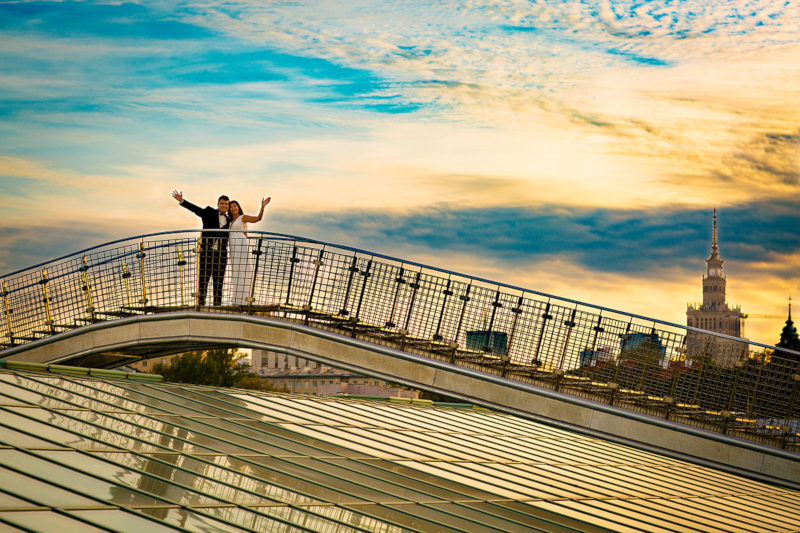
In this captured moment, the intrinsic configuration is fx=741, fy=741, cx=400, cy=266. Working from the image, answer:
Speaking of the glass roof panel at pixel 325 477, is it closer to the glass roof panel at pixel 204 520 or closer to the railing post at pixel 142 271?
the glass roof panel at pixel 204 520

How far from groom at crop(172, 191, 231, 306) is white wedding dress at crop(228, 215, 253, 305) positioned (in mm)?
161

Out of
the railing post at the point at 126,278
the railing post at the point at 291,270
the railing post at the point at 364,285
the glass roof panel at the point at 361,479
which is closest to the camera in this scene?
the glass roof panel at the point at 361,479

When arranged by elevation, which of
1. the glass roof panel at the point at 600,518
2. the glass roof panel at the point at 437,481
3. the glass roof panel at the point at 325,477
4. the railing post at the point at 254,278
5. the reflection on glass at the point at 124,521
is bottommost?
the reflection on glass at the point at 124,521

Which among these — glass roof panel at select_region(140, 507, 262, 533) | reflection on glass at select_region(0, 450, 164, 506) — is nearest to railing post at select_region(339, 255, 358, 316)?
glass roof panel at select_region(140, 507, 262, 533)

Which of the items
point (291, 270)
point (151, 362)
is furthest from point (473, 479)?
point (151, 362)

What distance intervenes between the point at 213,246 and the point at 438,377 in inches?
223

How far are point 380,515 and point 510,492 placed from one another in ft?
9.00

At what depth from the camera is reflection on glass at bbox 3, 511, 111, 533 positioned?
5816 millimetres

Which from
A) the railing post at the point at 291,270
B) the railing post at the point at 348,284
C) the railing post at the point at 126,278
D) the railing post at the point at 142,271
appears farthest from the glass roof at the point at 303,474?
the railing post at the point at 126,278

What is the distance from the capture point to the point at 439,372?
13664 mm

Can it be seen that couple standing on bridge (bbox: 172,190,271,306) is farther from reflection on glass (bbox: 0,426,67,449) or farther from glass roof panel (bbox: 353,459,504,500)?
reflection on glass (bbox: 0,426,67,449)

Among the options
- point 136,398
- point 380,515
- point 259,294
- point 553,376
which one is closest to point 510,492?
point 380,515

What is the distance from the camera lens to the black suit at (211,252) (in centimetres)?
1570

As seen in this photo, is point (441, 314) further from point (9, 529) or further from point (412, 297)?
point (9, 529)
